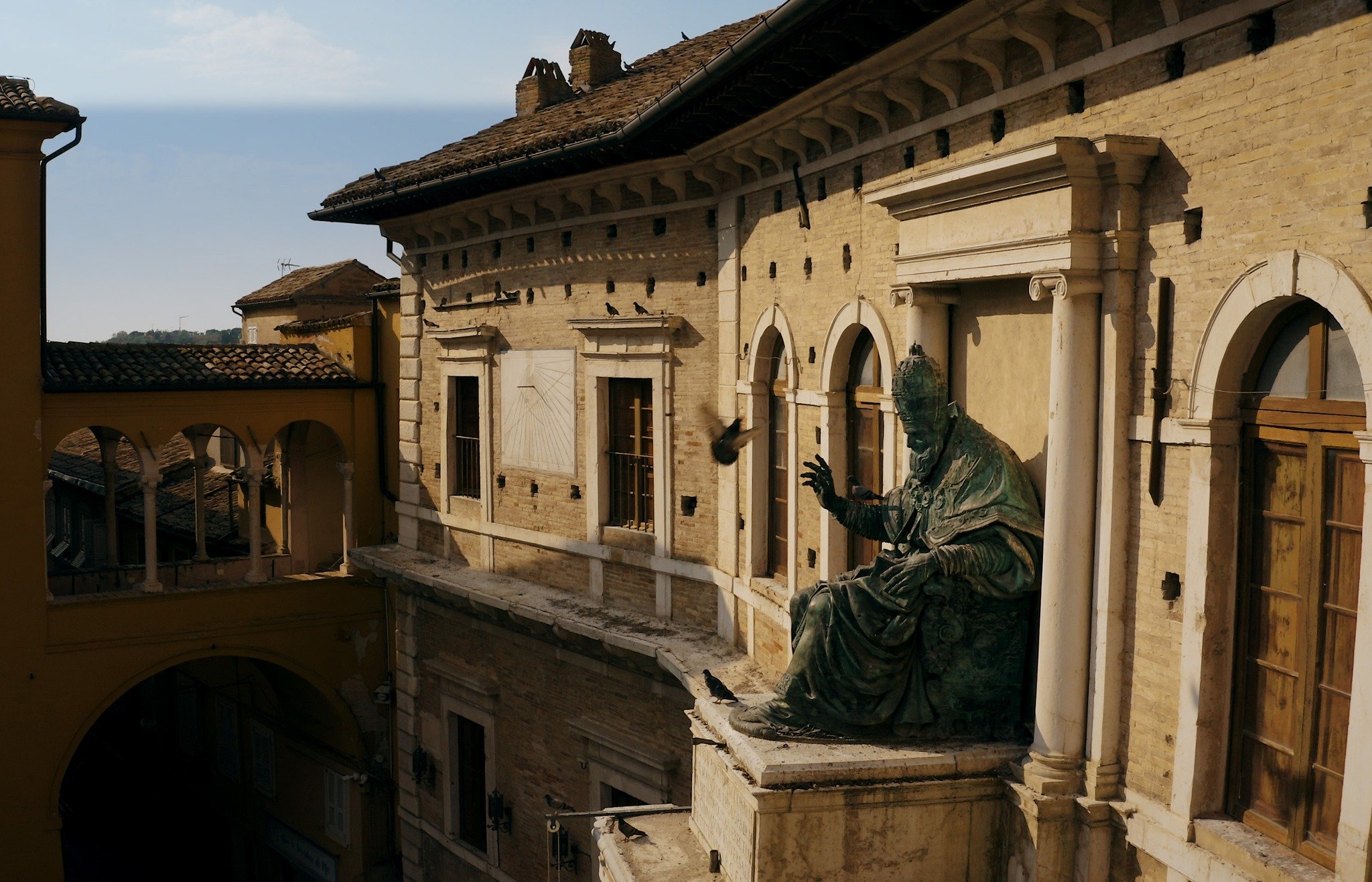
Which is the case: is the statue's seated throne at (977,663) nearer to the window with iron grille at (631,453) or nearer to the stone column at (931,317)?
the stone column at (931,317)

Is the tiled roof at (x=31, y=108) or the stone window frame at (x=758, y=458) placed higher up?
the tiled roof at (x=31, y=108)

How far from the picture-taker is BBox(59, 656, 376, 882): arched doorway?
18422 mm

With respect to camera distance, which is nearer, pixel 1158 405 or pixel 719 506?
pixel 1158 405

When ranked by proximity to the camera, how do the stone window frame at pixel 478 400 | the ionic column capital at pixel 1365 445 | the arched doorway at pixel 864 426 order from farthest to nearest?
the stone window frame at pixel 478 400 < the arched doorway at pixel 864 426 < the ionic column capital at pixel 1365 445

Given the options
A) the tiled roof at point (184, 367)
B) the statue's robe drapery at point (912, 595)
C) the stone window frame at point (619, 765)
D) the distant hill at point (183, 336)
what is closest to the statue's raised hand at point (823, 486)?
the statue's robe drapery at point (912, 595)

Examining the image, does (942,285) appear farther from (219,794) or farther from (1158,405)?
(219,794)

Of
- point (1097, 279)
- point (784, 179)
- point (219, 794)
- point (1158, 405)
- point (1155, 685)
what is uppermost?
point (784, 179)

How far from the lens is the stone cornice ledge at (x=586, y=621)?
1099 cm

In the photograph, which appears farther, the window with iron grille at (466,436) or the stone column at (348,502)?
the stone column at (348,502)

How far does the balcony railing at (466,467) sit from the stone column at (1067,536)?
10.2 meters

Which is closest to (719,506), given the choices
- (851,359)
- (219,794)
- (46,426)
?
(851,359)

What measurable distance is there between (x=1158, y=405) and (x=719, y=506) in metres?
6.14

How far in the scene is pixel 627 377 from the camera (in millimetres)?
13070

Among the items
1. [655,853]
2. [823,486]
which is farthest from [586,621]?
[823,486]
